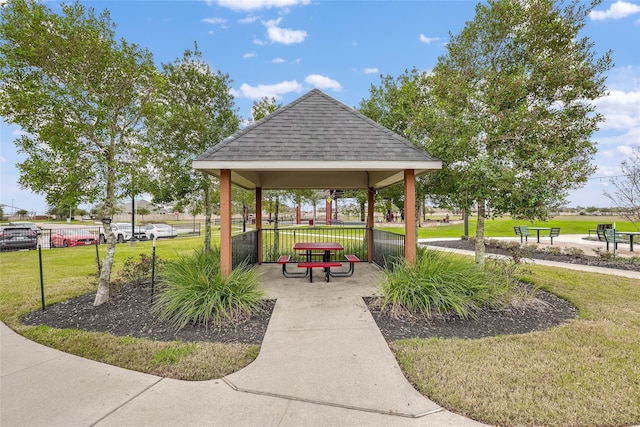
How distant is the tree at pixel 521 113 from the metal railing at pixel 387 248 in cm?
156

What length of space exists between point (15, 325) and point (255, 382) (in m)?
4.75

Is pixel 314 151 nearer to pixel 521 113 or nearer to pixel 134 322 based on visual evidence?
pixel 521 113

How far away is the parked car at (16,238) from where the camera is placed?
14.5 metres

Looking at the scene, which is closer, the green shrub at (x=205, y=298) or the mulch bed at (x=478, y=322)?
the mulch bed at (x=478, y=322)

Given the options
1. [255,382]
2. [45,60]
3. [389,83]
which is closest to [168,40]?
[45,60]

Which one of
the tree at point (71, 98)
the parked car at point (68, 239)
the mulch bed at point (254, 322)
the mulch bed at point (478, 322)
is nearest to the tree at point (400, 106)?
the mulch bed at point (478, 322)

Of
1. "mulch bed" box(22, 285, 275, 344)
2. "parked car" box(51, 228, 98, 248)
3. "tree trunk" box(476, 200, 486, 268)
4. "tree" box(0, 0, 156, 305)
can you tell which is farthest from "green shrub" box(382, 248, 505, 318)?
"parked car" box(51, 228, 98, 248)

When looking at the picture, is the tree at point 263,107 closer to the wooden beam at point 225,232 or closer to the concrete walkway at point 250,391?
the wooden beam at point 225,232

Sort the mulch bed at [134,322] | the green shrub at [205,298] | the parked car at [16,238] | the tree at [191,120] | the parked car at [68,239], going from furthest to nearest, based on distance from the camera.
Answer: the parked car at [68,239] < the parked car at [16,238] < the tree at [191,120] < the green shrub at [205,298] < the mulch bed at [134,322]

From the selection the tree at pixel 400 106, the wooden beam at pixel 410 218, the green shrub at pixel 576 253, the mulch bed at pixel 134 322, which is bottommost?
the mulch bed at pixel 134 322

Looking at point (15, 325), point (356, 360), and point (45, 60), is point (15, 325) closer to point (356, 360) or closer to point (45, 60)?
point (45, 60)

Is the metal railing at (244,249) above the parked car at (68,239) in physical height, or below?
above

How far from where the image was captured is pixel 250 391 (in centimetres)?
291

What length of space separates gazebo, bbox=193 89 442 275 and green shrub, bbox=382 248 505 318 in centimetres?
77
